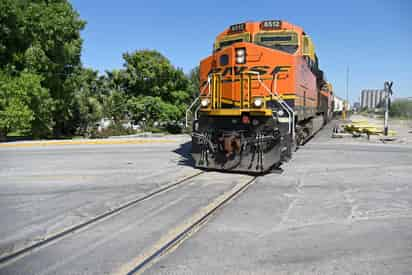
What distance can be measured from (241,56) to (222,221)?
4.97 m

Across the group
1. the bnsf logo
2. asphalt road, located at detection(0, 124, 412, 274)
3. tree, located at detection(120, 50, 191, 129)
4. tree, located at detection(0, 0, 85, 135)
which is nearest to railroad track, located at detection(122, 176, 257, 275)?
asphalt road, located at detection(0, 124, 412, 274)

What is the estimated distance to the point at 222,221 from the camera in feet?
16.0

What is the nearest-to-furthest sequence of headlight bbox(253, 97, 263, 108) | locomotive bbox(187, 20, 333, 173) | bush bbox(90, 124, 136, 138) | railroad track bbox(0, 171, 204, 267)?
railroad track bbox(0, 171, 204, 267)
headlight bbox(253, 97, 263, 108)
locomotive bbox(187, 20, 333, 173)
bush bbox(90, 124, 136, 138)

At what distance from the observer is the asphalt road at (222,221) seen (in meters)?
3.56

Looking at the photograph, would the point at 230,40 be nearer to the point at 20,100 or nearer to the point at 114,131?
the point at 20,100

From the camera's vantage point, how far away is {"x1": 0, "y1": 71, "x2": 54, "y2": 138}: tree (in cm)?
1702

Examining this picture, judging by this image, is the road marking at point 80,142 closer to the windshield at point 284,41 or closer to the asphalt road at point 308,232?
the windshield at point 284,41

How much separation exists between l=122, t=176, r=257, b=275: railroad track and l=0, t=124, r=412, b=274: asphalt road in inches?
2.5

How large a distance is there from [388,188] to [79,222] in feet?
18.9

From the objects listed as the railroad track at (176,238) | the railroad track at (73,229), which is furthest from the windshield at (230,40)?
the railroad track at (176,238)

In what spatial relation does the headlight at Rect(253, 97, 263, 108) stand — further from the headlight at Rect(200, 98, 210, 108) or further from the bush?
the bush

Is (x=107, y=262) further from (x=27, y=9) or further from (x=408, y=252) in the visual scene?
(x=27, y=9)

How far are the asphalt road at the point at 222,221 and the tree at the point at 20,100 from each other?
9108 mm

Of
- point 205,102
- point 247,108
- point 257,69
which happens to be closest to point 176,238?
point 247,108
